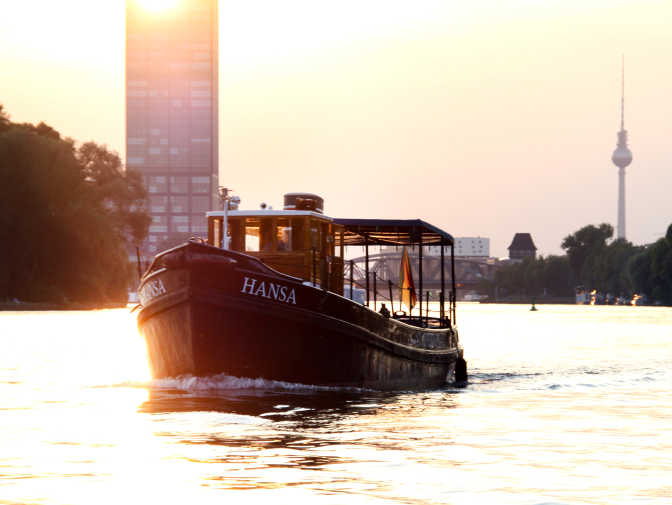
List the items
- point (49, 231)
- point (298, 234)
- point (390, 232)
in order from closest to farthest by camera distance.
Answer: point (298, 234) < point (390, 232) < point (49, 231)

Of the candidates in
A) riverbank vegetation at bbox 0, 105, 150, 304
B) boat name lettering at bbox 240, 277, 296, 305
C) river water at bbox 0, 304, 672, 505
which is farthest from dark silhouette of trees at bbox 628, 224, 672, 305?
boat name lettering at bbox 240, 277, 296, 305

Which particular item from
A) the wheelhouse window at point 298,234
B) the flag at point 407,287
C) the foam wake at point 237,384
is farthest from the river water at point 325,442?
the wheelhouse window at point 298,234

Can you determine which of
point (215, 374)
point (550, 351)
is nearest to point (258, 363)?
point (215, 374)

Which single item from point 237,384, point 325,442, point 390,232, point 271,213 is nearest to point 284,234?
point 271,213

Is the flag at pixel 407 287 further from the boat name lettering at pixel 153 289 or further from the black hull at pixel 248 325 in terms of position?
the boat name lettering at pixel 153 289

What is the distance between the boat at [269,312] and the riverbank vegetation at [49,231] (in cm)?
6478

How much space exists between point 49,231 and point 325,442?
75413 millimetres

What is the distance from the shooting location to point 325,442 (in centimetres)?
1619

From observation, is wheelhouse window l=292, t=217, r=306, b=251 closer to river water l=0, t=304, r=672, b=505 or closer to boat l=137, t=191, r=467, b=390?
boat l=137, t=191, r=467, b=390

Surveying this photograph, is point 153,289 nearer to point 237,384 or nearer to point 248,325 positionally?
point 248,325

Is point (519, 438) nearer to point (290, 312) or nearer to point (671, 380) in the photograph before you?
point (290, 312)

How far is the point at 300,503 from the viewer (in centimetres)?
1139

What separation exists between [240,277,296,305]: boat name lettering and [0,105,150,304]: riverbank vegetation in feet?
224

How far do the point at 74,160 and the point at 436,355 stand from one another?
223 feet
